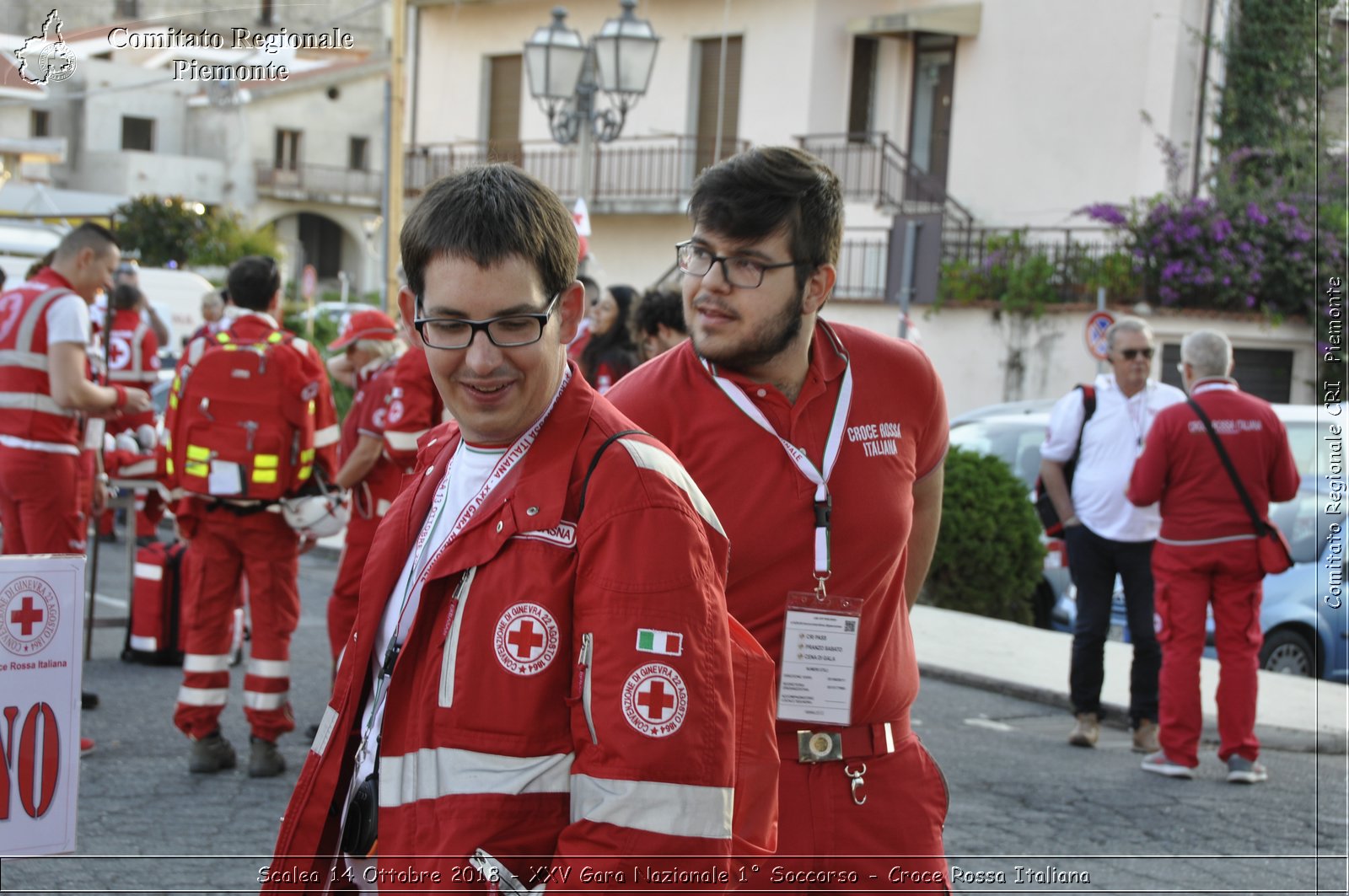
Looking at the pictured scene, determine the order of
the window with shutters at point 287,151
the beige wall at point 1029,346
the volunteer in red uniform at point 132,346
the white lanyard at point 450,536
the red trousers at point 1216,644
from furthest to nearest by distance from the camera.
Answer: the window with shutters at point 287,151
the beige wall at point 1029,346
the volunteer in red uniform at point 132,346
the red trousers at point 1216,644
the white lanyard at point 450,536

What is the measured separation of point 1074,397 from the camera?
348 inches

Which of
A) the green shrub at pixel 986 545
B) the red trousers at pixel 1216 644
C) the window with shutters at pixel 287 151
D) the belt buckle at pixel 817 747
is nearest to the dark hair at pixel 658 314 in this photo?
the red trousers at pixel 1216 644

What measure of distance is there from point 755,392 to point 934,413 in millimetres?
497

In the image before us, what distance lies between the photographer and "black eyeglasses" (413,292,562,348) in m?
2.18

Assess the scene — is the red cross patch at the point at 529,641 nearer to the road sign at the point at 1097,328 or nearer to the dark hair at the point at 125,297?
the dark hair at the point at 125,297

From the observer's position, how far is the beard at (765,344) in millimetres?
3191

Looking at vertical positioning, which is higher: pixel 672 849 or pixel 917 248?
pixel 917 248

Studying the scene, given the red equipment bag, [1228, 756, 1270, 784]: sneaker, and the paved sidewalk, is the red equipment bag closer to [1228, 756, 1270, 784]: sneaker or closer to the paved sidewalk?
the paved sidewalk

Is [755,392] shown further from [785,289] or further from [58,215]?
[58,215]

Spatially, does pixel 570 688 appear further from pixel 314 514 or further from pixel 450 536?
pixel 314 514

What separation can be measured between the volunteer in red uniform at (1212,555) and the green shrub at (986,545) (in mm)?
3510

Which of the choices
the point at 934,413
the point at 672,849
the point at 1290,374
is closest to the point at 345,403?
the point at 1290,374

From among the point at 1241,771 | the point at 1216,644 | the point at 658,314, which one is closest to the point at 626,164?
the point at 658,314

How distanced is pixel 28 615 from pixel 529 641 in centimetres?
180
